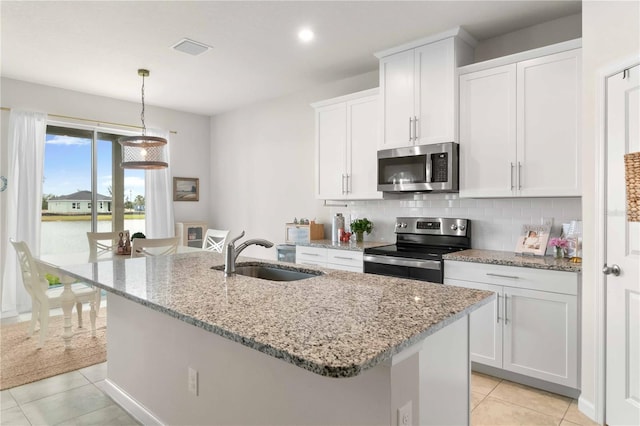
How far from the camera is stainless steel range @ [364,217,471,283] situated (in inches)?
118

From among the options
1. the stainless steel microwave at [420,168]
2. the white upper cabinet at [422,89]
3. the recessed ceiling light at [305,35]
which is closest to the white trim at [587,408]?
the stainless steel microwave at [420,168]

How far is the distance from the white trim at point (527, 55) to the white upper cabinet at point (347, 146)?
91 cm

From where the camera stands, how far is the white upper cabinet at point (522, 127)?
262 centimetres

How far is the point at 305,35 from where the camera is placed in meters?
3.20

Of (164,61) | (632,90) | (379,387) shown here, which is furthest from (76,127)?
(632,90)

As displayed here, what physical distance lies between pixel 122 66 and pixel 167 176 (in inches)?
72.7

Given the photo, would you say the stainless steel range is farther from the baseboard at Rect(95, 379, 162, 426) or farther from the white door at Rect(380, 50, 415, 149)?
the baseboard at Rect(95, 379, 162, 426)

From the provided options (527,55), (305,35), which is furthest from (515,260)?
(305,35)

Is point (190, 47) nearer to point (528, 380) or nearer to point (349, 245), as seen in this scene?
point (349, 245)

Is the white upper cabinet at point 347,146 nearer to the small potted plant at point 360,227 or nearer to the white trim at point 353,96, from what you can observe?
the white trim at point 353,96

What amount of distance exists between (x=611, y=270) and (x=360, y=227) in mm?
2216

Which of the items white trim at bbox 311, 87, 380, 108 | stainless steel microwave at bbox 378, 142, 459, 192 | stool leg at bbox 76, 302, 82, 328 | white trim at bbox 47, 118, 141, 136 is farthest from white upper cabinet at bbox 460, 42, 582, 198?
white trim at bbox 47, 118, 141, 136

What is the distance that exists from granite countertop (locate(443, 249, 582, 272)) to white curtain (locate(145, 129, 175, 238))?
155 inches

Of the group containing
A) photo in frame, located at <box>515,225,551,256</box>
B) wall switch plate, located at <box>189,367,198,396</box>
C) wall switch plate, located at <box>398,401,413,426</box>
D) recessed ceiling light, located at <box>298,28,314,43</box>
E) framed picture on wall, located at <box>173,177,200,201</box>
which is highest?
recessed ceiling light, located at <box>298,28,314,43</box>
